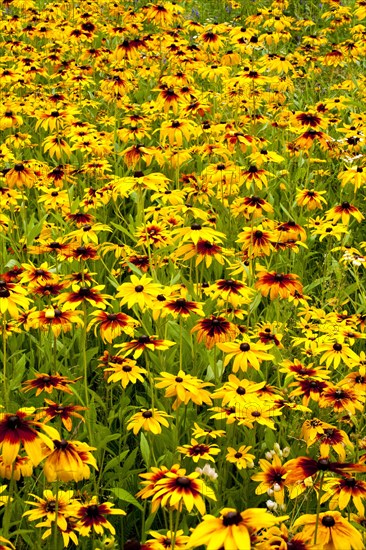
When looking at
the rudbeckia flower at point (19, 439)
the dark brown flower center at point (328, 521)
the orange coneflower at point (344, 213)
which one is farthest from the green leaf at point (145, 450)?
the orange coneflower at point (344, 213)

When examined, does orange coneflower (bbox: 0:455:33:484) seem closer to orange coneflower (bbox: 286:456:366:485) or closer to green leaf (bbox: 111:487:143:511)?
green leaf (bbox: 111:487:143:511)

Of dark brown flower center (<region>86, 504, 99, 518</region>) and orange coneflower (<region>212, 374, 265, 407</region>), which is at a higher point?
orange coneflower (<region>212, 374, 265, 407</region>)

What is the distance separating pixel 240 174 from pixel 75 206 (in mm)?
804

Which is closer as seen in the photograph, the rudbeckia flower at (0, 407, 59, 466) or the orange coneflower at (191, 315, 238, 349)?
the rudbeckia flower at (0, 407, 59, 466)

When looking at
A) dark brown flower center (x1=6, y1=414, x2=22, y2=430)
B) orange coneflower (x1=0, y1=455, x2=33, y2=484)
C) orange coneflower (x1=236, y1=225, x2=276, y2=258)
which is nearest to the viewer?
dark brown flower center (x1=6, y1=414, x2=22, y2=430)

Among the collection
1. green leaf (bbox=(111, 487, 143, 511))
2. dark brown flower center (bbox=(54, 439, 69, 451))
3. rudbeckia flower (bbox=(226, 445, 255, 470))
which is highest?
dark brown flower center (bbox=(54, 439, 69, 451))

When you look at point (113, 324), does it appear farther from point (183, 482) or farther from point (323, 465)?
point (323, 465)

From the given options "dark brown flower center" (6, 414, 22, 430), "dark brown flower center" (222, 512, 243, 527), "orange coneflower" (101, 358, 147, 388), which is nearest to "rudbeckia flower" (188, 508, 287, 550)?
"dark brown flower center" (222, 512, 243, 527)

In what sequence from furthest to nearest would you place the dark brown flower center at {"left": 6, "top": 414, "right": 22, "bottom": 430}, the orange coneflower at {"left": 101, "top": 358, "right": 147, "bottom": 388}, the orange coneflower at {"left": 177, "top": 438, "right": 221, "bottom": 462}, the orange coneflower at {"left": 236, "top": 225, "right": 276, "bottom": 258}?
the orange coneflower at {"left": 236, "top": 225, "right": 276, "bottom": 258}, the orange coneflower at {"left": 101, "top": 358, "right": 147, "bottom": 388}, the orange coneflower at {"left": 177, "top": 438, "right": 221, "bottom": 462}, the dark brown flower center at {"left": 6, "top": 414, "right": 22, "bottom": 430}

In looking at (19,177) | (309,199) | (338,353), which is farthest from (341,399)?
(19,177)

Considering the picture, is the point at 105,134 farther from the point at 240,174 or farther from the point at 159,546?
the point at 159,546

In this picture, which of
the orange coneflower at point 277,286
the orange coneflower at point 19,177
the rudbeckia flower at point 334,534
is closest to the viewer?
the rudbeckia flower at point 334,534

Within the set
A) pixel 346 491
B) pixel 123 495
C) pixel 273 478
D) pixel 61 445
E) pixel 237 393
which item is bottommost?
pixel 123 495

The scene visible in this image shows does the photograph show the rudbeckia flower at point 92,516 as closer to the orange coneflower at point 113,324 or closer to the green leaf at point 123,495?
the green leaf at point 123,495
